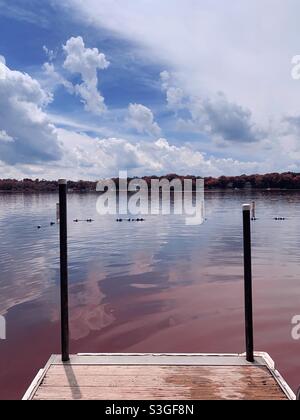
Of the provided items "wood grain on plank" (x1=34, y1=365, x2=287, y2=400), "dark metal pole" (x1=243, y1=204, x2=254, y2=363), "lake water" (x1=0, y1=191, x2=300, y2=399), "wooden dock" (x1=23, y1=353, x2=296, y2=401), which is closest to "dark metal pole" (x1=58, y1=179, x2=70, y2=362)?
"wooden dock" (x1=23, y1=353, x2=296, y2=401)

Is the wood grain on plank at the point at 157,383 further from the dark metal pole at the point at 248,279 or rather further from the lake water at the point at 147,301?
the lake water at the point at 147,301

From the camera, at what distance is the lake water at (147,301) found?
1004cm

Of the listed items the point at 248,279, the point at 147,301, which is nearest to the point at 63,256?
the point at 248,279

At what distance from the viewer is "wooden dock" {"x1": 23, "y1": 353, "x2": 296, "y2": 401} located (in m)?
5.61

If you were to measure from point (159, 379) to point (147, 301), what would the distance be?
7.79 m

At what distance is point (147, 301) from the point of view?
13812mm

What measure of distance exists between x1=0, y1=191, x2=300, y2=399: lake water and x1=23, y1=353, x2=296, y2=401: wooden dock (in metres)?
2.31

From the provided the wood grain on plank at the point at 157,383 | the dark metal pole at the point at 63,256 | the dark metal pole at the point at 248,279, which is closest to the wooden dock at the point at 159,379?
the wood grain on plank at the point at 157,383

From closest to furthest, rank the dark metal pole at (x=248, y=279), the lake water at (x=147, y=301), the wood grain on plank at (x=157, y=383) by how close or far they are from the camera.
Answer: the wood grain on plank at (x=157, y=383) < the dark metal pole at (x=248, y=279) < the lake water at (x=147, y=301)

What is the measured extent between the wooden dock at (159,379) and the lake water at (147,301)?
7.58 feet

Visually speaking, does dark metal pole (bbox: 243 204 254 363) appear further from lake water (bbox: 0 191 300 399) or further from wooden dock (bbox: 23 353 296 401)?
lake water (bbox: 0 191 300 399)

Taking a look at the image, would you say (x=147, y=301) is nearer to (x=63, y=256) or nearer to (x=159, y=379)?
(x=63, y=256)

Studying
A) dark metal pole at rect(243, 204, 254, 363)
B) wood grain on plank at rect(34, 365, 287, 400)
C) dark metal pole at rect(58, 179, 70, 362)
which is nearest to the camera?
wood grain on plank at rect(34, 365, 287, 400)
